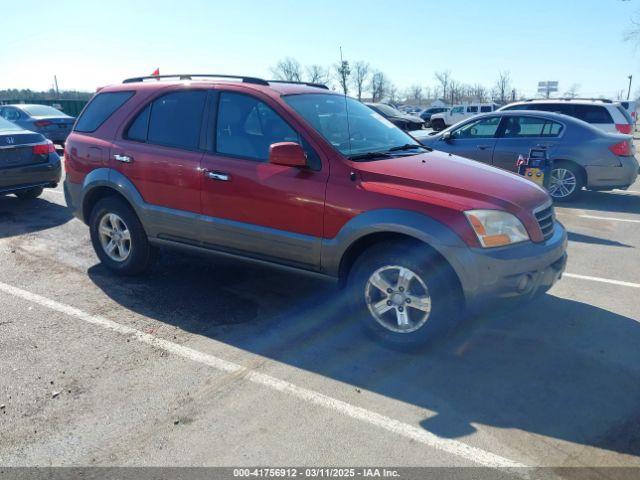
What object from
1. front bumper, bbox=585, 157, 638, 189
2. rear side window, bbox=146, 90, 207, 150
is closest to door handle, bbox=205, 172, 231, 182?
rear side window, bbox=146, 90, 207, 150

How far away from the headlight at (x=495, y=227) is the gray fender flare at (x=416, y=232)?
15 cm

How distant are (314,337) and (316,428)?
3.86 feet

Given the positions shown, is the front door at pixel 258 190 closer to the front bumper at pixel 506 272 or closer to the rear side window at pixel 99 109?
the front bumper at pixel 506 272

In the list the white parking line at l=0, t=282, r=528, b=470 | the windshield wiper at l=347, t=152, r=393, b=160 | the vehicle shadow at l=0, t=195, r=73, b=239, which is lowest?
the white parking line at l=0, t=282, r=528, b=470

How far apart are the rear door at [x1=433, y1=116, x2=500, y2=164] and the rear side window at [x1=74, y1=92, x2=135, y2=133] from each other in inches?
247

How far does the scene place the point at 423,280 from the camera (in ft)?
12.1

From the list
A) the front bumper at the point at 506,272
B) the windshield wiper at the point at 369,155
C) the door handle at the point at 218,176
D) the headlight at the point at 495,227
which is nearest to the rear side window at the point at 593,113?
the windshield wiper at the point at 369,155

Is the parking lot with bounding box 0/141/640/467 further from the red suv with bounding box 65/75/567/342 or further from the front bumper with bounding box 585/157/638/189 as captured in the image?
the front bumper with bounding box 585/157/638/189

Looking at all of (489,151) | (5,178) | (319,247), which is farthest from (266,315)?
(489,151)

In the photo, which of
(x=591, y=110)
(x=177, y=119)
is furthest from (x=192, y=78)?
(x=591, y=110)

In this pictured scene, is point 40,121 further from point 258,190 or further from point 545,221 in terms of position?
point 545,221

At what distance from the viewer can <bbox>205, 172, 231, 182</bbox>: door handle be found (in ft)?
14.4

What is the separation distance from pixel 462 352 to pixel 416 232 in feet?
3.28

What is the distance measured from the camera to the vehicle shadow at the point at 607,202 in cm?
888
